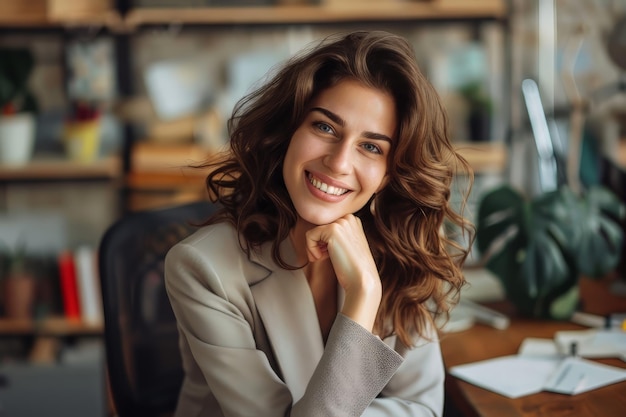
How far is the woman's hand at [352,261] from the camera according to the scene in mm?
1431

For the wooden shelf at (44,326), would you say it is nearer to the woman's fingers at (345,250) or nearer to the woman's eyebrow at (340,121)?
the woman's fingers at (345,250)

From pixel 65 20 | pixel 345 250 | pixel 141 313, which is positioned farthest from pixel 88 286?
pixel 345 250

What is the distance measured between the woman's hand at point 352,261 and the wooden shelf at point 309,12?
175 cm

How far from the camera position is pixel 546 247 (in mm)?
1905

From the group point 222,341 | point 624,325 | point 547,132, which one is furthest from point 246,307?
point 547,132

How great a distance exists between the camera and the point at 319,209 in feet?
4.85

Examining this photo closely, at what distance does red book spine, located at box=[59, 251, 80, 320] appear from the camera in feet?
10.5

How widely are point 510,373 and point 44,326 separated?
6.95 ft

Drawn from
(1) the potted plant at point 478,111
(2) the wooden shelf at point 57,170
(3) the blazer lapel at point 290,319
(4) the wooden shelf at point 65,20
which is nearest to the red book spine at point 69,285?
(2) the wooden shelf at point 57,170

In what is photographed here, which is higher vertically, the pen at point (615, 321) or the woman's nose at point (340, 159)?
the woman's nose at point (340, 159)

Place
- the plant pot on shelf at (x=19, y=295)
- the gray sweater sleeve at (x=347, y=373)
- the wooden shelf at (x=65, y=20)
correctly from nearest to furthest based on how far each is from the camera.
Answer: the gray sweater sleeve at (x=347, y=373)
the wooden shelf at (x=65, y=20)
the plant pot on shelf at (x=19, y=295)

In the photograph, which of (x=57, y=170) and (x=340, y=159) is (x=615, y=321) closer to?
(x=340, y=159)

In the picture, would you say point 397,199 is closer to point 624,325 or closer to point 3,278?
point 624,325

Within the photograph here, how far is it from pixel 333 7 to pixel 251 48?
0.45 metres
